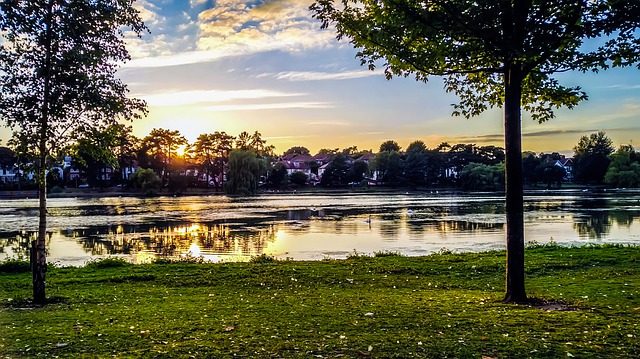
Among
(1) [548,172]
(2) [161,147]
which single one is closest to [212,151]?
(2) [161,147]

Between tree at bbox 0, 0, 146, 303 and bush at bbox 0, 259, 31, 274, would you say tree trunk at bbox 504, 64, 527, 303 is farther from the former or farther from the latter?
bush at bbox 0, 259, 31, 274

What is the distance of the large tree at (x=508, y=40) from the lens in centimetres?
873

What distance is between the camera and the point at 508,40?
8.56 m

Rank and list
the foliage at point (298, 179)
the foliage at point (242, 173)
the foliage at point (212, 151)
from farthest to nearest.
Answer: the foliage at point (298, 179) → the foliage at point (212, 151) → the foliage at point (242, 173)

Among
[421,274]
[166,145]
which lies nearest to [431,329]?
[421,274]

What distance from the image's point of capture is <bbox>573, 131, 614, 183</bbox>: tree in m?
127

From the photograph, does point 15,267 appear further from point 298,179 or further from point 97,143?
point 298,179

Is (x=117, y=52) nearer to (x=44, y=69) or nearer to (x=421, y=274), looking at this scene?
(x=44, y=69)

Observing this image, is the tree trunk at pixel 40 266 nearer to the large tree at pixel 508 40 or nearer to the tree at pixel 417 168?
the large tree at pixel 508 40

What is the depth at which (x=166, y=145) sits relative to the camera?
122188 millimetres

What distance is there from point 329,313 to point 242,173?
299 feet

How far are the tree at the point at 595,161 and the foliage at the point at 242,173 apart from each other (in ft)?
268

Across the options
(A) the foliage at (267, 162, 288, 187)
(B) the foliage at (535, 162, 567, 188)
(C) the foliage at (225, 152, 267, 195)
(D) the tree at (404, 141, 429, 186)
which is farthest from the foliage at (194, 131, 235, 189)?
(B) the foliage at (535, 162, 567, 188)

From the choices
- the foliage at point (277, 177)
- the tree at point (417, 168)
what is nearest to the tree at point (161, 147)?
the foliage at point (277, 177)
